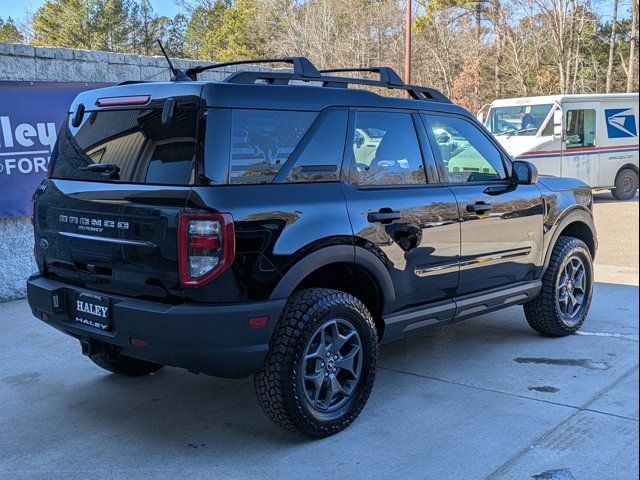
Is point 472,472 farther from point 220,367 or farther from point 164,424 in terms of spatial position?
point 164,424

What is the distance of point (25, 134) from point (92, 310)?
13.4 ft

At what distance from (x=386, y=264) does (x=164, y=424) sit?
166cm

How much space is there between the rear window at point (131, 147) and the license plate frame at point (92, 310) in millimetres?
650

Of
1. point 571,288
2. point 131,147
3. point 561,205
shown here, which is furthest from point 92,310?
point 571,288

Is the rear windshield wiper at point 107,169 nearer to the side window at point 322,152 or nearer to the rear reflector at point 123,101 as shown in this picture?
the rear reflector at point 123,101

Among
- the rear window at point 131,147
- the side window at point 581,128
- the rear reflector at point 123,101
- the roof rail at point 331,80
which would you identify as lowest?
the rear window at point 131,147

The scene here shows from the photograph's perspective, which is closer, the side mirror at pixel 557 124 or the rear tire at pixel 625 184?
the side mirror at pixel 557 124

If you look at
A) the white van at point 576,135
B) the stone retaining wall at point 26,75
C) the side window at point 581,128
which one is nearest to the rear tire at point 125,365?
the stone retaining wall at point 26,75

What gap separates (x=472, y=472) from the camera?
3285 millimetres

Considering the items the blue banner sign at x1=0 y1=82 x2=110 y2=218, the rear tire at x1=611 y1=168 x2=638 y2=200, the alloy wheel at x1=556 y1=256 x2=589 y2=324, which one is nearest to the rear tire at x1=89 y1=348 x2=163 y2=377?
the blue banner sign at x1=0 y1=82 x2=110 y2=218

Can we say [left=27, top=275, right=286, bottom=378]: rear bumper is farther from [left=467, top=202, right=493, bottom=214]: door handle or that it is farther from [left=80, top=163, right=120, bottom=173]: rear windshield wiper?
[left=467, top=202, right=493, bottom=214]: door handle

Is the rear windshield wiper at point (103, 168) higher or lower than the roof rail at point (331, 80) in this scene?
lower

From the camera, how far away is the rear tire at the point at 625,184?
1634 cm

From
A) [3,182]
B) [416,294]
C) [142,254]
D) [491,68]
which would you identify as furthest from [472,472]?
[491,68]
